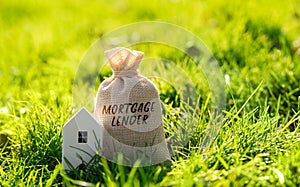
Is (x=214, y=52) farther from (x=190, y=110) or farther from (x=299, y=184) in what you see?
(x=299, y=184)

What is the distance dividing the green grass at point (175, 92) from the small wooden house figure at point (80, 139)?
2.1 inches

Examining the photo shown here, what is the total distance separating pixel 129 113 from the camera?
2199 mm

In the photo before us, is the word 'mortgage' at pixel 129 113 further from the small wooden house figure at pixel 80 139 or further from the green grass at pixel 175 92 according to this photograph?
the green grass at pixel 175 92

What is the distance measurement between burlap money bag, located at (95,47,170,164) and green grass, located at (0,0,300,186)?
0.09 meters

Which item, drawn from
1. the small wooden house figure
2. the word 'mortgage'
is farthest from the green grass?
the word 'mortgage'

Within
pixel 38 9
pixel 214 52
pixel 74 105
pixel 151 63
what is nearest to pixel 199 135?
pixel 74 105

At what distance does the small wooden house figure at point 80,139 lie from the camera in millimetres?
2203

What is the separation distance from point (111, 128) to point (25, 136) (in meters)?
0.60

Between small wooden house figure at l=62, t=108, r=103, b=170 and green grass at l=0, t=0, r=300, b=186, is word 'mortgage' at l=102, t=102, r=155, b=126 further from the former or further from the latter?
green grass at l=0, t=0, r=300, b=186

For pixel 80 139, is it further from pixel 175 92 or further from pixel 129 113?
pixel 175 92

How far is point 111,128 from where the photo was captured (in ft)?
7.29

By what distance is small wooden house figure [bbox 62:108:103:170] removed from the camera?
220cm

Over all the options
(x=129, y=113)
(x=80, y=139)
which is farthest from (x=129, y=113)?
(x=80, y=139)

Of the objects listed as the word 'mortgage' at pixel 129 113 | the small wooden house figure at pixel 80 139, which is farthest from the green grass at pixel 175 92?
the word 'mortgage' at pixel 129 113
